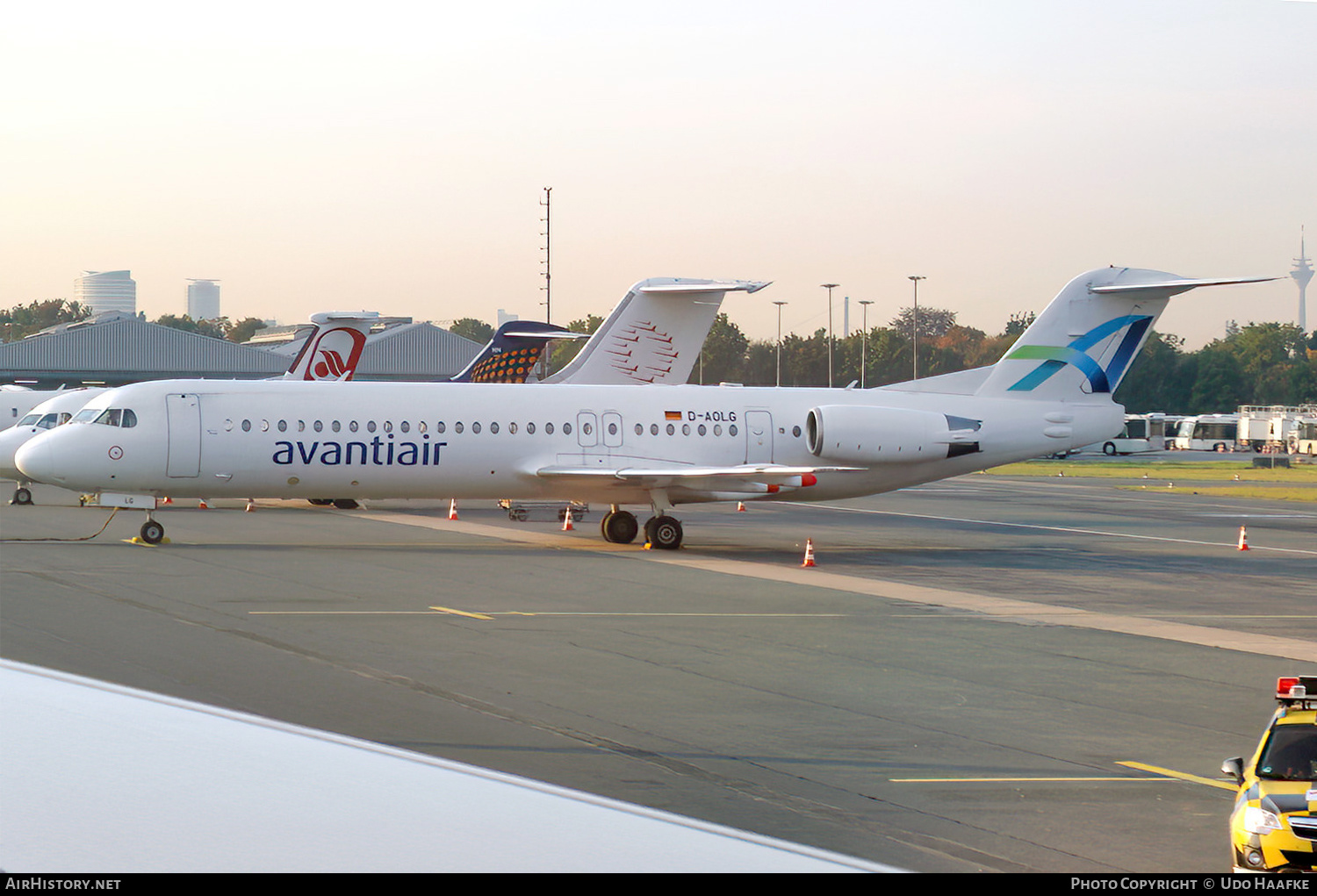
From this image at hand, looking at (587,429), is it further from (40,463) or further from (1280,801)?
(1280,801)

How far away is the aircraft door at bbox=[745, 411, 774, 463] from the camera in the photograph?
27375mm

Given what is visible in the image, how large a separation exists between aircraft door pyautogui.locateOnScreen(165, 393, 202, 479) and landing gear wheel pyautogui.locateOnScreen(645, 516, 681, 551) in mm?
8589

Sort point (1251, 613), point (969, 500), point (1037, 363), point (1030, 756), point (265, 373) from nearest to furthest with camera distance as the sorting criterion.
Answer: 1. point (1030, 756)
2. point (1251, 613)
3. point (1037, 363)
4. point (969, 500)
5. point (265, 373)

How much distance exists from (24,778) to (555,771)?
7038mm

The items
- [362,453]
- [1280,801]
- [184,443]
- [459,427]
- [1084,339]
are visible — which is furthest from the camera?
[1084,339]

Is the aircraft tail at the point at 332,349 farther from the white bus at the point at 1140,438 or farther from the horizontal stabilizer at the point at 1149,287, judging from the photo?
the white bus at the point at 1140,438

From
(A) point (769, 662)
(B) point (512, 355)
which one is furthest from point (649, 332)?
(A) point (769, 662)

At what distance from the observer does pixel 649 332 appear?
1299 inches

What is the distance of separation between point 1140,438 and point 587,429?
82.9 metres

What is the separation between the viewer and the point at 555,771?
862cm

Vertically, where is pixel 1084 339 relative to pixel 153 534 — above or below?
above

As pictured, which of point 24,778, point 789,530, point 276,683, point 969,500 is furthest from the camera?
point 969,500

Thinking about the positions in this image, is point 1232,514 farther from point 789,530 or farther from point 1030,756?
point 1030,756
